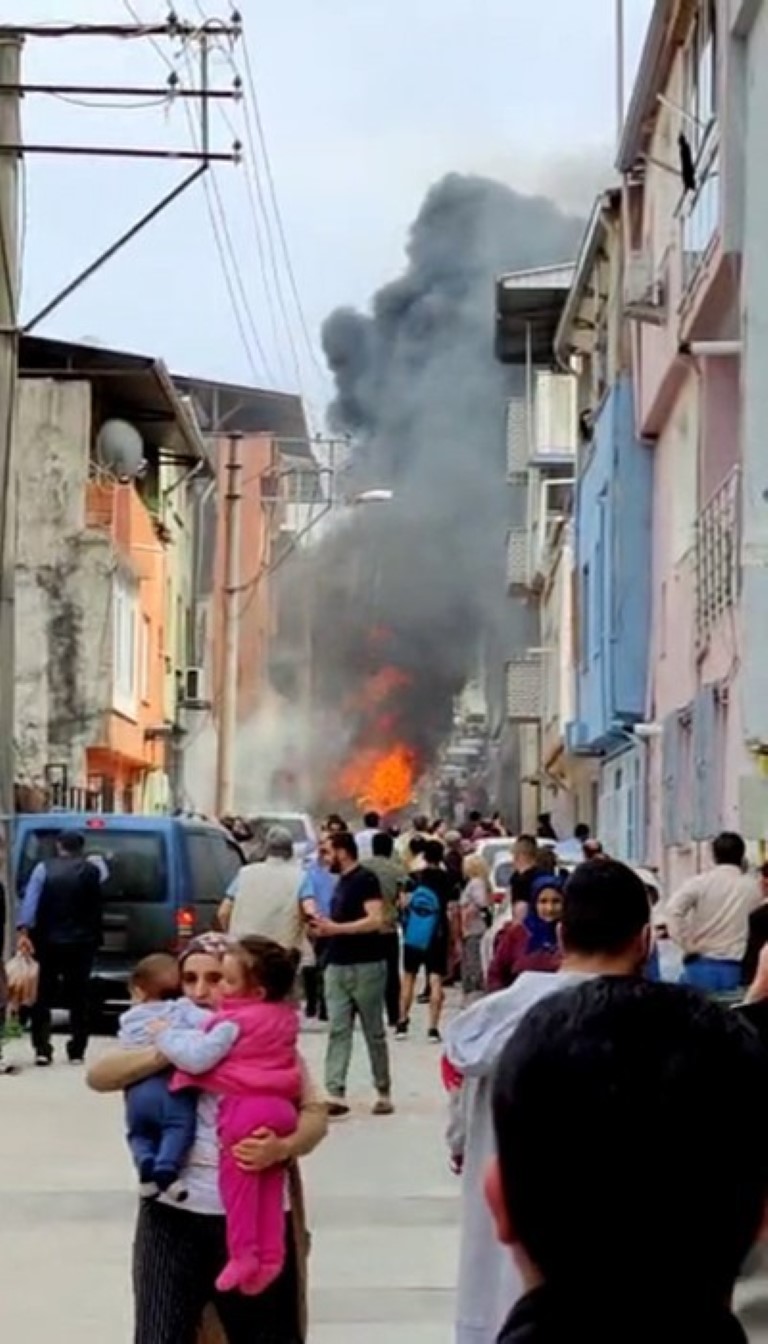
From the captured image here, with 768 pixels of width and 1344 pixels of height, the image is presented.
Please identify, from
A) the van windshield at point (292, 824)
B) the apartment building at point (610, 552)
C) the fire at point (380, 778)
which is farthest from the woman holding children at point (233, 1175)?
the fire at point (380, 778)

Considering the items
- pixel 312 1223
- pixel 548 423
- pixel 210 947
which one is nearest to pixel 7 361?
pixel 312 1223

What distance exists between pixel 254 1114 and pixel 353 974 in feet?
28.5

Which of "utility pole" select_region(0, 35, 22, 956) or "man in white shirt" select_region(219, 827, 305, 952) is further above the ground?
"utility pole" select_region(0, 35, 22, 956)

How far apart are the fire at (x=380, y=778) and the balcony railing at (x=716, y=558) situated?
39.2 metres

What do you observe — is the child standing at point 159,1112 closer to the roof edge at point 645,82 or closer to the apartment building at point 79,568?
the roof edge at point 645,82

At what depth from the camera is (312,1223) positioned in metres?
11.2

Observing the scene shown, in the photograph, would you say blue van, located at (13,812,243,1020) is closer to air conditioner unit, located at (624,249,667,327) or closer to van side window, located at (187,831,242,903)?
van side window, located at (187,831,242,903)

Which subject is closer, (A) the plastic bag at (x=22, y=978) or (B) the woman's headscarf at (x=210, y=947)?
(B) the woman's headscarf at (x=210, y=947)

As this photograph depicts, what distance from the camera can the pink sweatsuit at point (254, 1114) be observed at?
6.00 m

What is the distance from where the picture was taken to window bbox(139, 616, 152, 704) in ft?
154

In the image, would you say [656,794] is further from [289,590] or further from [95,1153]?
[289,590]

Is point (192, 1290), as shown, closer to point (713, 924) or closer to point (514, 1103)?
point (514, 1103)

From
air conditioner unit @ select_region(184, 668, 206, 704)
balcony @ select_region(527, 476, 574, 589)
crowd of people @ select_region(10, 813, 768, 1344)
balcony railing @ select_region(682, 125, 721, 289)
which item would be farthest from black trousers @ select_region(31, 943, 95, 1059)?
air conditioner unit @ select_region(184, 668, 206, 704)

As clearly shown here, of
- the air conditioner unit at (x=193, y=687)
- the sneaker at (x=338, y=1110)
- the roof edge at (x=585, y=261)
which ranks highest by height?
the roof edge at (x=585, y=261)
